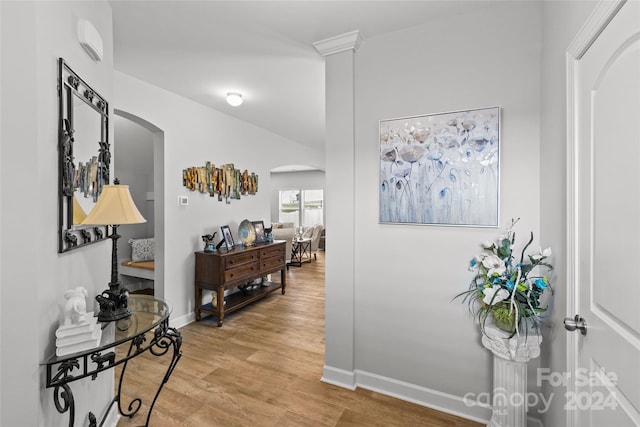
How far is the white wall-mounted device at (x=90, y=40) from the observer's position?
1.48 meters

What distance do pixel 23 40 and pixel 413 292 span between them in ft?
7.58

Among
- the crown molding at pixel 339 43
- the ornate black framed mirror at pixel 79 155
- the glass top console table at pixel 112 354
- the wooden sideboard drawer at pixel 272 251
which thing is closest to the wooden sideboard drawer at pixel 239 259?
the wooden sideboard drawer at pixel 272 251

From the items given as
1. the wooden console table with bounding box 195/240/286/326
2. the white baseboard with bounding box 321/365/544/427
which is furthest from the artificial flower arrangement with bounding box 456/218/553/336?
the wooden console table with bounding box 195/240/286/326

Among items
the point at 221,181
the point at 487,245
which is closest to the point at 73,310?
the point at 487,245

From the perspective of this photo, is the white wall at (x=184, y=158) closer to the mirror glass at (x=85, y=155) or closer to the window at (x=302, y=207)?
the mirror glass at (x=85, y=155)

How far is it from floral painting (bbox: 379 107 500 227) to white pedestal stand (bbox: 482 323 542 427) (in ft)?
2.13

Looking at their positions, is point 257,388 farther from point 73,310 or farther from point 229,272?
point 229,272

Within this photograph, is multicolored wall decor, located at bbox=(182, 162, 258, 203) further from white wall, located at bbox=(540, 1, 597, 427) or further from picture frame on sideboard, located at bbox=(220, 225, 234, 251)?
white wall, located at bbox=(540, 1, 597, 427)

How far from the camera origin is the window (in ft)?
33.6

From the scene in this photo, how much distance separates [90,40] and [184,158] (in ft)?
7.10

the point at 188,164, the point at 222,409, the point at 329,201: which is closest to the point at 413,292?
the point at 329,201

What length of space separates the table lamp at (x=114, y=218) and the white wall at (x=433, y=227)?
53.0 inches

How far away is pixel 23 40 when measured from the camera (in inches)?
43.8

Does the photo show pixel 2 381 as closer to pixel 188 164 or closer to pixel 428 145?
pixel 428 145
